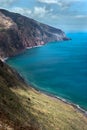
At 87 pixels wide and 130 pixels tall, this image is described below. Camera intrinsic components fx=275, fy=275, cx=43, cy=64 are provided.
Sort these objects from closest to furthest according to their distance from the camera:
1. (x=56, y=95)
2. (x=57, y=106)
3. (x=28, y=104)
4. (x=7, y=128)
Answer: (x=7, y=128)
(x=28, y=104)
(x=57, y=106)
(x=56, y=95)

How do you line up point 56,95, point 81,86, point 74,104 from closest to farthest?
point 74,104
point 56,95
point 81,86

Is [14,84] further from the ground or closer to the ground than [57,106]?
further from the ground

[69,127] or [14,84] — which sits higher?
[14,84]

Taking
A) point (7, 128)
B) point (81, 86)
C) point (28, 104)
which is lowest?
point (81, 86)

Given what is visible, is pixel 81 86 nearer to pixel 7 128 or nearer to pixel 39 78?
pixel 39 78

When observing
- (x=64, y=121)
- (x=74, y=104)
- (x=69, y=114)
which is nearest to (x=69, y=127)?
(x=64, y=121)

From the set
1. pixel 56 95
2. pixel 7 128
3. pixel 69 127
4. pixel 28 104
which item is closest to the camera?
pixel 7 128

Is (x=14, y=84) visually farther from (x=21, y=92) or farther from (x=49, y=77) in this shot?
(x=49, y=77)

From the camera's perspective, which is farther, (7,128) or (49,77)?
(49,77)

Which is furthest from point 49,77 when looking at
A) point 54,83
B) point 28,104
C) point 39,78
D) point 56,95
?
point 28,104
